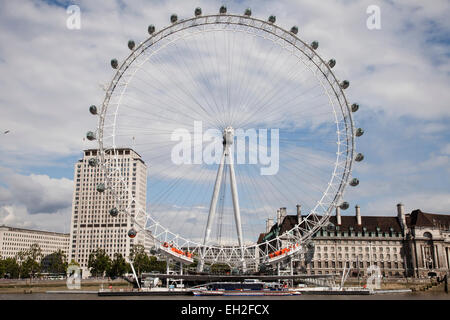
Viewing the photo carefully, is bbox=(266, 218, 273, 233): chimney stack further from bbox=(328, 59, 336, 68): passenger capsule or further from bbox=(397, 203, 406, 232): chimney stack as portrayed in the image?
bbox=(328, 59, 336, 68): passenger capsule

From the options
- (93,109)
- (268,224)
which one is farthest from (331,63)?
(268,224)

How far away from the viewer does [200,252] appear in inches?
3036

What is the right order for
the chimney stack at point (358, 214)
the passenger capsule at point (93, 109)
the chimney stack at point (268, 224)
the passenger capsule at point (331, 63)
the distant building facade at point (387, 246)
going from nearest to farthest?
1. the passenger capsule at point (93, 109)
2. the passenger capsule at point (331, 63)
3. the distant building facade at point (387, 246)
4. the chimney stack at point (358, 214)
5. the chimney stack at point (268, 224)

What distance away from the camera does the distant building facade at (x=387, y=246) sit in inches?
5231

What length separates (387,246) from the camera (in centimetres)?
13700

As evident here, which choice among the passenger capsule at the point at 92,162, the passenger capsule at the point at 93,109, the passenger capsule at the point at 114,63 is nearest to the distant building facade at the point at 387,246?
the passenger capsule at the point at 92,162

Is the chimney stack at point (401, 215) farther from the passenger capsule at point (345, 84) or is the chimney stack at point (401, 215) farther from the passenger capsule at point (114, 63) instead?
the passenger capsule at point (114, 63)

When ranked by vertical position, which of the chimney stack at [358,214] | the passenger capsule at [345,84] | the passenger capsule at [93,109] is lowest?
the chimney stack at [358,214]

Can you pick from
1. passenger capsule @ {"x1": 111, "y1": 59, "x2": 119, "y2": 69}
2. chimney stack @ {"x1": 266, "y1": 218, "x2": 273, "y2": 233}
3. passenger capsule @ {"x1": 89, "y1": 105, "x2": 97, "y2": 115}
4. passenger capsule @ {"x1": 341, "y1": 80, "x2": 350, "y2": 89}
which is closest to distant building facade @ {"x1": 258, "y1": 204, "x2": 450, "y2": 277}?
chimney stack @ {"x1": 266, "y1": 218, "x2": 273, "y2": 233}

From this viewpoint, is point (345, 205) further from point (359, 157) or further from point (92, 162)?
point (92, 162)

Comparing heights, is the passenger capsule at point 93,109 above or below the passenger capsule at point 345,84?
below

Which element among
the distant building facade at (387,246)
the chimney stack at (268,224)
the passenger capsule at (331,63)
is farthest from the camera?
the chimney stack at (268,224)
